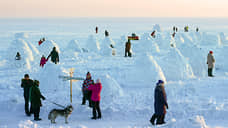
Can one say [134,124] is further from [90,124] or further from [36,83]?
[36,83]

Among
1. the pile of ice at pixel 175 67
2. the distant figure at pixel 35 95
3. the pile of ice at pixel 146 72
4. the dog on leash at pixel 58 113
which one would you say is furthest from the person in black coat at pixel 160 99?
the pile of ice at pixel 175 67

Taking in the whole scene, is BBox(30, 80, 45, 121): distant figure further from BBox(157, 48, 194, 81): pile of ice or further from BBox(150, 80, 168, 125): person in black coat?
BBox(157, 48, 194, 81): pile of ice

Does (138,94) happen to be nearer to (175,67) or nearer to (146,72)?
(146,72)

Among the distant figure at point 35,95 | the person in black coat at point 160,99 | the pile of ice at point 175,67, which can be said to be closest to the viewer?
the person in black coat at point 160,99

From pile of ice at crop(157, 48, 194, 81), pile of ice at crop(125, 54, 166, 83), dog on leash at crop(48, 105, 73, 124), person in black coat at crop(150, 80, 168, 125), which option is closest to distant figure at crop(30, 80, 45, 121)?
dog on leash at crop(48, 105, 73, 124)

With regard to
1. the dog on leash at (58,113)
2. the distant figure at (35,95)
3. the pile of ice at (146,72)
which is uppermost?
the pile of ice at (146,72)

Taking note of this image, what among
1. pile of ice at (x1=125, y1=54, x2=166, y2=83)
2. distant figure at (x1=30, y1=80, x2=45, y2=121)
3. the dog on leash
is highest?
pile of ice at (x1=125, y1=54, x2=166, y2=83)

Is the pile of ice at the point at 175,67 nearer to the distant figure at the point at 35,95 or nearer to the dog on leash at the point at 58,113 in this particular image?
the dog on leash at the point at 58,113

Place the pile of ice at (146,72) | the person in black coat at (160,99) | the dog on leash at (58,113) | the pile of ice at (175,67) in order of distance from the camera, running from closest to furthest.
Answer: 1. the person in black coat at (160,99)
2. the dog on leash at (58,113)
3. the pile of ice at (146,72)
4. the pile of ice at (175,67)

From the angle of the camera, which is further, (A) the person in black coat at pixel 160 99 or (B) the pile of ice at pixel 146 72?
(B) the pile of ice at pixel 146 72

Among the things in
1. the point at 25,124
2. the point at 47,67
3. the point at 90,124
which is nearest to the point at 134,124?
the point at 90,124

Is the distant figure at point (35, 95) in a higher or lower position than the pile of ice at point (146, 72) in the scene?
lower

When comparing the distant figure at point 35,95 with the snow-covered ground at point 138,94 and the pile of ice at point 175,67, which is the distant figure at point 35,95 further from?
the pile of ice at point 175,67

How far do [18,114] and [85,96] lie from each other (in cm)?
204
